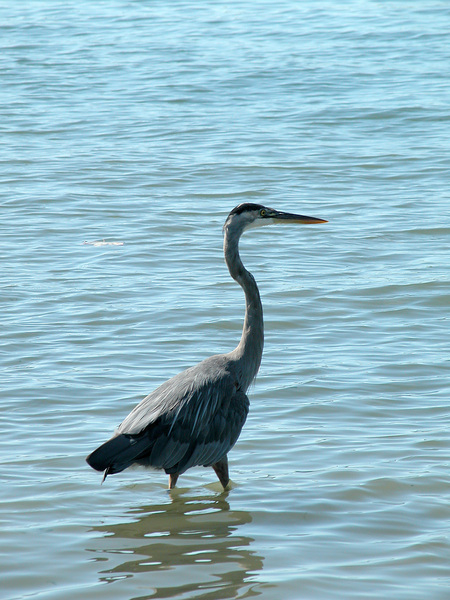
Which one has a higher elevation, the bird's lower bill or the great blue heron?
the bird's lower bill

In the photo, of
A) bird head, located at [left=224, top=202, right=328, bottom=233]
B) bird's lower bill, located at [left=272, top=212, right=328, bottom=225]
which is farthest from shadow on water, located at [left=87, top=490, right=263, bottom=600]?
bird's lower bill, located at [left=272, top=212, right=328, bottom=225]

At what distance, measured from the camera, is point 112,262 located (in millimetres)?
9984

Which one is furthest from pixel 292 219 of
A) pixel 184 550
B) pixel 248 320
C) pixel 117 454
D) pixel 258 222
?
pixel 184 550

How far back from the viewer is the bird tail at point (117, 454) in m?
5.38

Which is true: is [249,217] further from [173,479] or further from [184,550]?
[184,550]

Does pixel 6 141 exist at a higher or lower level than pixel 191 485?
higher

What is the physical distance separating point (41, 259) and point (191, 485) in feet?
14.5

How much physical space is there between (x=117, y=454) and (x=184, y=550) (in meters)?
0.65

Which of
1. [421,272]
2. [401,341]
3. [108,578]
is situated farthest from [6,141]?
[108,578]

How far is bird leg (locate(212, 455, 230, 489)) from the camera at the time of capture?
5848 millimetres

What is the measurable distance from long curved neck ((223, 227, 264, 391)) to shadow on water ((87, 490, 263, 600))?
0.94 metres

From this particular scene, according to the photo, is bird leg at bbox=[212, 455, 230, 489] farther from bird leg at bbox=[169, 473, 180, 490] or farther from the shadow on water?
bird leg at bbox=[169, 473, 180, 490]

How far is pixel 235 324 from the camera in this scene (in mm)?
8422

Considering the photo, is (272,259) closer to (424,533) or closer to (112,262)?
(112,262)
